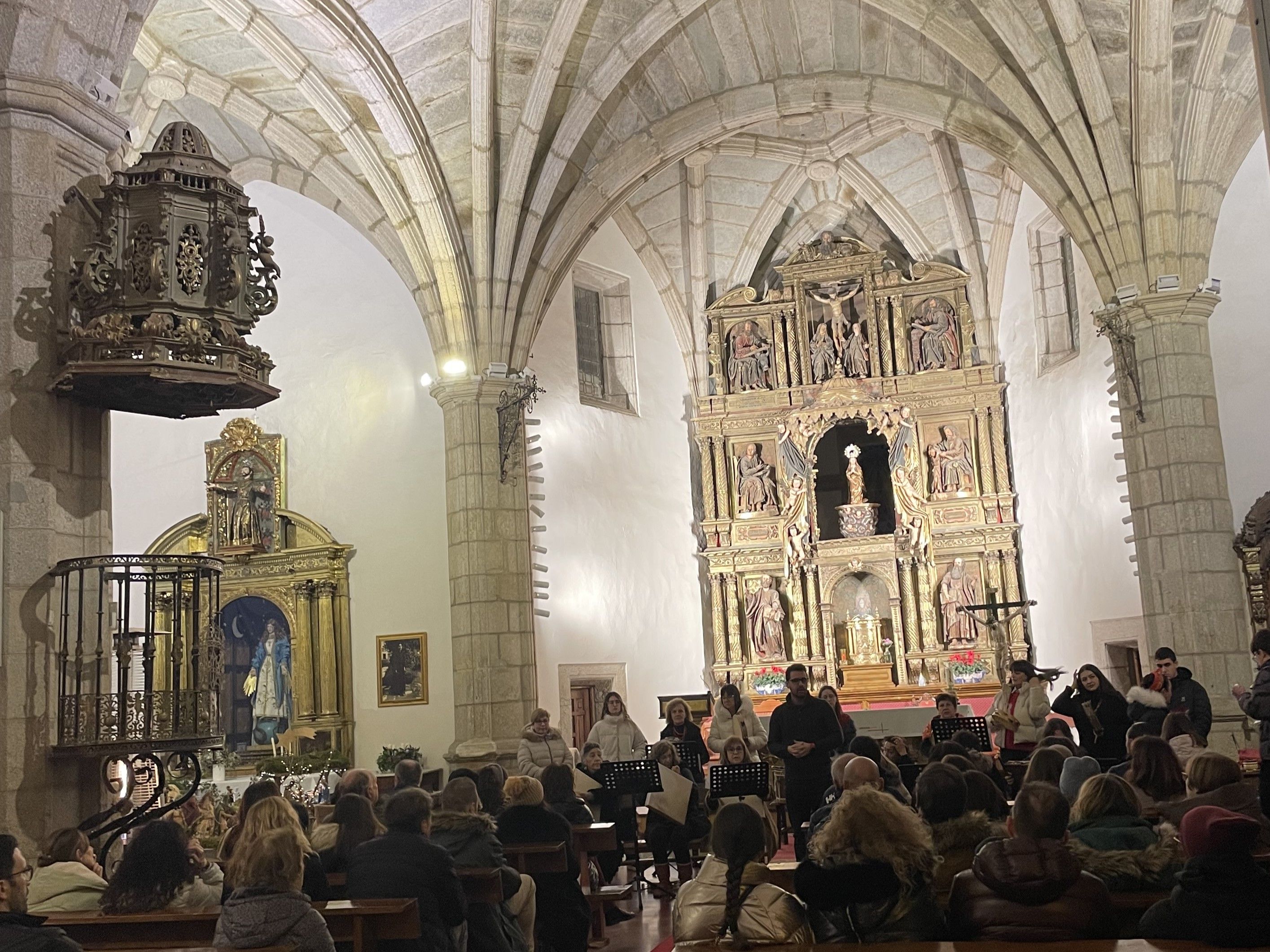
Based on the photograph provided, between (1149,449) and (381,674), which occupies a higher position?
(1149,449)

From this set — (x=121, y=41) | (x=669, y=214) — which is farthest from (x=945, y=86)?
(x=121, y=41)

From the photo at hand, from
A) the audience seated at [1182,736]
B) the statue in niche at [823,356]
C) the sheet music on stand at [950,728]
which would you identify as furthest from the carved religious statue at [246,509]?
the audience seated at [1182,736]

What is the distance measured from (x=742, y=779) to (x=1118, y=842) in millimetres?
4836

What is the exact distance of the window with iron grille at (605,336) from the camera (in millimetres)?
19266

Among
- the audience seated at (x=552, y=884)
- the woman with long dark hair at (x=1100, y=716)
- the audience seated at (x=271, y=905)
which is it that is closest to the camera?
Answer: the audience seated at (x=271, y=905)

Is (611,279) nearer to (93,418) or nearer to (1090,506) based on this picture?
(1090,506)

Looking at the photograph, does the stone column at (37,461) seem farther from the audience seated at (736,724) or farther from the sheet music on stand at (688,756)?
the audience seated at (736,724)

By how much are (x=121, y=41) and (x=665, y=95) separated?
992 centimetres

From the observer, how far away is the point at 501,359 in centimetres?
1492

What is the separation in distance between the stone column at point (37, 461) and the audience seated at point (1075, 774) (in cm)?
456

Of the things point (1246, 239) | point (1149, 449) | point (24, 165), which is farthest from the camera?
point (1246, 239)

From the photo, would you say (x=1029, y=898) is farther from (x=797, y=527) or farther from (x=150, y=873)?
(x=797, y=527)

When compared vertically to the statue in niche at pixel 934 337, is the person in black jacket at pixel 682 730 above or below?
below

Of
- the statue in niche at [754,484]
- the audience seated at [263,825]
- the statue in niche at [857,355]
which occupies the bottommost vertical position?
the audience seated at [263,825]
